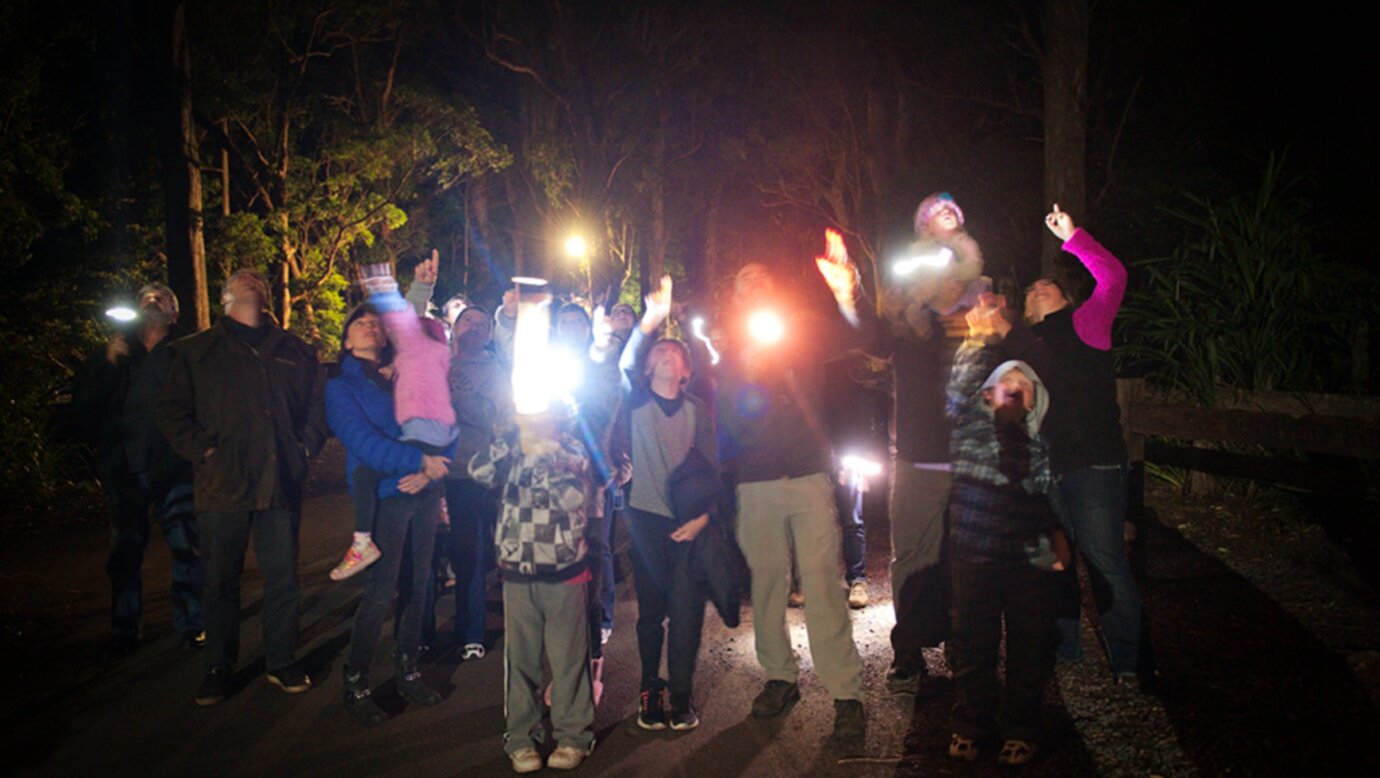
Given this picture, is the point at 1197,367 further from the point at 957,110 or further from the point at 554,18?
the point at 554,18

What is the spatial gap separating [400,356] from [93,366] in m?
2.33

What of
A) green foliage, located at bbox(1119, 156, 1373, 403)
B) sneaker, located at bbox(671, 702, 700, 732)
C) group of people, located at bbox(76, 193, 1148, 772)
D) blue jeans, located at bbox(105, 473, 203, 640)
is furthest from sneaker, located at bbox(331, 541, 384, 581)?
green foliage, located at bbox(1119, 156, 1373, 403)

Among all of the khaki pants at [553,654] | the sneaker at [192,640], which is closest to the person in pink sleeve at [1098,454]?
the khaki pants at [553,654]

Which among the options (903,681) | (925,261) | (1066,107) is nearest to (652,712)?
(903,681)

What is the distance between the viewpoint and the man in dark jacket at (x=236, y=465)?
198 inches

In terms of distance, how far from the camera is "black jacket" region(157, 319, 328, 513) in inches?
197

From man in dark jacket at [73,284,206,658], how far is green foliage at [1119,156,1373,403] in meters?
7.60

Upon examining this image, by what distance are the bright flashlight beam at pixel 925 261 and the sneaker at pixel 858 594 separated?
8.34 feet

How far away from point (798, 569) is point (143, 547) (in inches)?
169

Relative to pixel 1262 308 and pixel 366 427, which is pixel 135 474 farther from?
pixel 1262 308

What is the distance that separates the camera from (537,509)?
425cm

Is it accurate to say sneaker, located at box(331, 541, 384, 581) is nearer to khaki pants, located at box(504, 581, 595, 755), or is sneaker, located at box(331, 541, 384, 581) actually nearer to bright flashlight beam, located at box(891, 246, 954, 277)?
khaki pants, located at box(504, 581, 595, 755)

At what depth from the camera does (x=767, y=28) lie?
1072 inches

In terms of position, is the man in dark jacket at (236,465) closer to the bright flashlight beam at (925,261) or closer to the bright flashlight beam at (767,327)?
the bright flashlight beam at (767,327)
